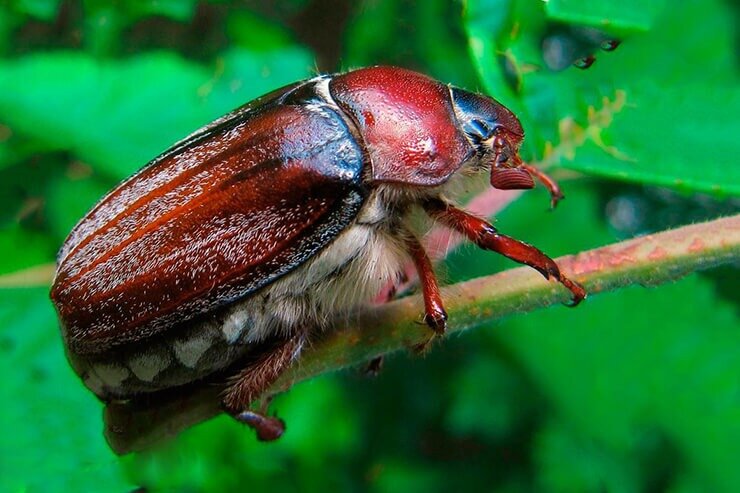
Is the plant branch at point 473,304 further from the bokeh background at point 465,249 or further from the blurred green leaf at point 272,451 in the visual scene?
the blurred green leaf at point 272,451

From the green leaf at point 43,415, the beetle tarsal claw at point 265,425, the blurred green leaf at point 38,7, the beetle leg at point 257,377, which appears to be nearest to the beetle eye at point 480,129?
the beetle leg at point 257,377

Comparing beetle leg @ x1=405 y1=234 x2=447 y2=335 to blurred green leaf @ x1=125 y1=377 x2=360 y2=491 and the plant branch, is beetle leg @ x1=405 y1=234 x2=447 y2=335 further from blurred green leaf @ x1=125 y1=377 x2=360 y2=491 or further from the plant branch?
blurred green leaf @ x1=125 y1=377 x2=360 y2=491

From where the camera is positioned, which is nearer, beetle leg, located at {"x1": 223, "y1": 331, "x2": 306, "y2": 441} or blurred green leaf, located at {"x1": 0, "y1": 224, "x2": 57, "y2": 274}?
beetle leg, located at {"x1": 223, "y1": 331, "x2": 306, "y2": 441}

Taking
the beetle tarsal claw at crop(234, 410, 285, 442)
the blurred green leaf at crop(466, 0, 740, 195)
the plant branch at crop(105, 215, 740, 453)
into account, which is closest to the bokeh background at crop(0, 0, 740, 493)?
the blurred green leaf at crop(466, 0, 740, 195)

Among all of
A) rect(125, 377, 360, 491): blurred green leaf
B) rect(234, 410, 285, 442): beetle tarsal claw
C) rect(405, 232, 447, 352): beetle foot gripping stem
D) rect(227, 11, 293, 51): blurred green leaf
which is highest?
rect(227, 11, 293, 51): blurred green leaf

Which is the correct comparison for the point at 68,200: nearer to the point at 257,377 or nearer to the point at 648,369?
the point at 257,377

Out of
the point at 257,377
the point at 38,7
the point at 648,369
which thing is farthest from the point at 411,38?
the point at 257,377
